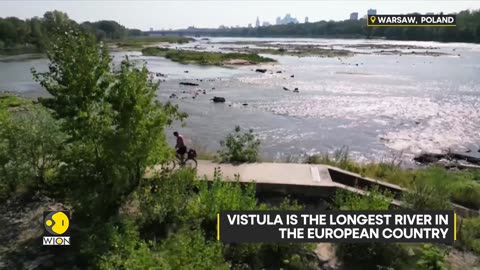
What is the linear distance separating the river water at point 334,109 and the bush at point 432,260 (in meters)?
9.59

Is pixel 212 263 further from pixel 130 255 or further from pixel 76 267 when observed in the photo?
pixel 76 267

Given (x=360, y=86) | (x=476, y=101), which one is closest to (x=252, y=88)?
(x=360, y=86)

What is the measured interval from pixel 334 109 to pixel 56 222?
30839 millimetres

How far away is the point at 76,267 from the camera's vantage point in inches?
339

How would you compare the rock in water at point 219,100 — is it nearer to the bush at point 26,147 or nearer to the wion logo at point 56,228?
the bush at point 26,147

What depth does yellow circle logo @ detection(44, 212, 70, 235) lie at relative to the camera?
9.87 m

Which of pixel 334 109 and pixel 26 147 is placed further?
pixel 334 109

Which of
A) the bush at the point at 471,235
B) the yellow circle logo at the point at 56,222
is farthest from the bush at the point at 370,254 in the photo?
the yellow circle logo at the point at 56,222

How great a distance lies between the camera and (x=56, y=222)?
33.3 feet

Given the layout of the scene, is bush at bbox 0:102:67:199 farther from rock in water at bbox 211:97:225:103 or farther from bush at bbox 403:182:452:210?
rock in water at bbox 211:97:225:103

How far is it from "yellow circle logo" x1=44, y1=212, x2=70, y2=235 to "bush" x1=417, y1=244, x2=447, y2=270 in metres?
7.57

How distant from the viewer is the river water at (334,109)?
2673cm

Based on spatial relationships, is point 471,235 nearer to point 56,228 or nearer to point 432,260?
point 432,260

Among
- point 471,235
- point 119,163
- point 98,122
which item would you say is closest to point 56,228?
point 119,163
